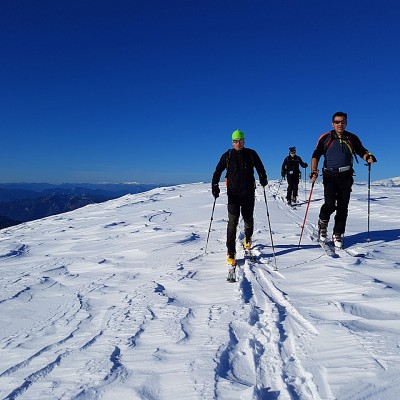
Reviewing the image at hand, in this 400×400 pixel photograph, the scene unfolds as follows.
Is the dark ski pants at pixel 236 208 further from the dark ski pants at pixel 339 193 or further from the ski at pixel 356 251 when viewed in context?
the ski at pixel 356 251

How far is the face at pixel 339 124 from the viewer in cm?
664

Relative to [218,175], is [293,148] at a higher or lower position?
higher

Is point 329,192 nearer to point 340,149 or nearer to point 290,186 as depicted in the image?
point 340,149

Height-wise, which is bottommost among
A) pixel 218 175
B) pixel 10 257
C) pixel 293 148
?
pixel 10 257

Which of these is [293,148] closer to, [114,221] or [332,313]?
[114,221]

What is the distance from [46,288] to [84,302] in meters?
1.20

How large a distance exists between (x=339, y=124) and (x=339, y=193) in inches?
56.3

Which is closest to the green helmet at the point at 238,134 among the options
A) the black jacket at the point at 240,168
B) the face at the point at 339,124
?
the black jacket at the point at 240,168

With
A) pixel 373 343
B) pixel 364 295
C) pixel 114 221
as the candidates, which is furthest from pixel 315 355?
pixel 114 221

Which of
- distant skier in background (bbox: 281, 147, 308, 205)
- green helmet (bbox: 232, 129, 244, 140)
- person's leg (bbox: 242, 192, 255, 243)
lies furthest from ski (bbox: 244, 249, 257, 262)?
distant skier in background (bbox: 281, 147, 308, 205)

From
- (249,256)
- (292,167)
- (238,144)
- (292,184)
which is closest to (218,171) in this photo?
(238,144)

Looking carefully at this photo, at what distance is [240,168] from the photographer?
19.8 ft

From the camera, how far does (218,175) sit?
6426 mm

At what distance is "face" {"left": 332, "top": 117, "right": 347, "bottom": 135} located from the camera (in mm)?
6645
